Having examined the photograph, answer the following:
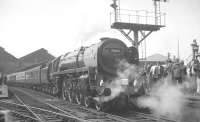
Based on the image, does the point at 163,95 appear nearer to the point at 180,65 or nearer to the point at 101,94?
the point at 180,65

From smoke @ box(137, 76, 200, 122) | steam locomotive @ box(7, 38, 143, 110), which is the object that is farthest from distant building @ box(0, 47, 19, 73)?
smoke @ box(137, 76, 200, 122)

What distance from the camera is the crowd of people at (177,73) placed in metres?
10.9

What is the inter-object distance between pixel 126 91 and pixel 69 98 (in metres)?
5.33

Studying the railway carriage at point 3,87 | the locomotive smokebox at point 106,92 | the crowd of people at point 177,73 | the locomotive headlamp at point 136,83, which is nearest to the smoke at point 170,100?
the crowd of people at point 177,73

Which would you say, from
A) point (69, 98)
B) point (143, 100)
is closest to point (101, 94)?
point (143, 100)

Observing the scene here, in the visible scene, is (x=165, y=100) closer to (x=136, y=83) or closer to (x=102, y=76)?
(x=136, y=83)

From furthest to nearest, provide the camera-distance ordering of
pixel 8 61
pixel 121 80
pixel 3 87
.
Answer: pixel 8 61
pixel 3 87
pixel 121 80

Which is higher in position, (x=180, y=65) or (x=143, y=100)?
(x=180, y=65)

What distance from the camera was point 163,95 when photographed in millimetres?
11836

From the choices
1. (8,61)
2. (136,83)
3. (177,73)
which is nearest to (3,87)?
(136,83)

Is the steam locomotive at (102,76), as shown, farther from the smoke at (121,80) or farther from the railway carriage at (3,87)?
the railway carriage at (3,87)

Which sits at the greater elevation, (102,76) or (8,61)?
(8,61)

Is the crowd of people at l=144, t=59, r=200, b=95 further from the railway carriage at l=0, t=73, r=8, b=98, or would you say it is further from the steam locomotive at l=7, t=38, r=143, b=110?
the railway carriage at l=0, t=73, r=8, b=98

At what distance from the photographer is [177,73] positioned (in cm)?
1169
